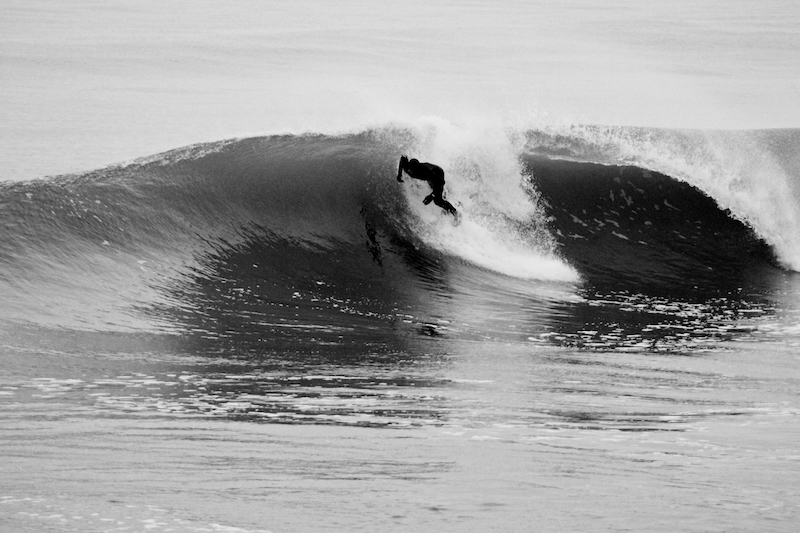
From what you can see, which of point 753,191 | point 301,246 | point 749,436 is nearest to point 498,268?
point 301,246

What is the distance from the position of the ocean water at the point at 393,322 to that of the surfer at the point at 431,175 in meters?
0.21

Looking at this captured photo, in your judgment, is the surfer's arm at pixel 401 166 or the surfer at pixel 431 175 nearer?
the surfer's arm at pixel 401 166

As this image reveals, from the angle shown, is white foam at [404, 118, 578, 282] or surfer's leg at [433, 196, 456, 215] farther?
surfer's leg at [433, 196, 456, 215]

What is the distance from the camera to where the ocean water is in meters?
4.57

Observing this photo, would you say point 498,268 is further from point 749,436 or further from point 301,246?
point 749,436

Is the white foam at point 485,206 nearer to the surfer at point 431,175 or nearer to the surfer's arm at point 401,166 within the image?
the surfer at point 431,175

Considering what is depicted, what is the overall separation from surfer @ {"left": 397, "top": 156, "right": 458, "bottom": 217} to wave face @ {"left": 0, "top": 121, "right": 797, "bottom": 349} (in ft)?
0.60

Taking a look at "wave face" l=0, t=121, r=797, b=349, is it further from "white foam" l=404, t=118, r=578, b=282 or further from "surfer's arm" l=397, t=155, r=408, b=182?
"surfer's arm" l=397, t=155, r=408, b=182

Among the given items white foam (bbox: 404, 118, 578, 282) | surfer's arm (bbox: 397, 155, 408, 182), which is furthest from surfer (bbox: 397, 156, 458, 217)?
white foam (bbox: 404, 118, 578, 282)

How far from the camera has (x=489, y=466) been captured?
496cm

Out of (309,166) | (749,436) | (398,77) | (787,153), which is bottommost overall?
(749,436)

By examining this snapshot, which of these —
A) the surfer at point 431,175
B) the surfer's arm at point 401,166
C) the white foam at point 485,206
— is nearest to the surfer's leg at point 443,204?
the surfer at point 431,175

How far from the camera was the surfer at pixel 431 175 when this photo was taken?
1153cm

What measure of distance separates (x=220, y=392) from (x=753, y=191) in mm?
9853
